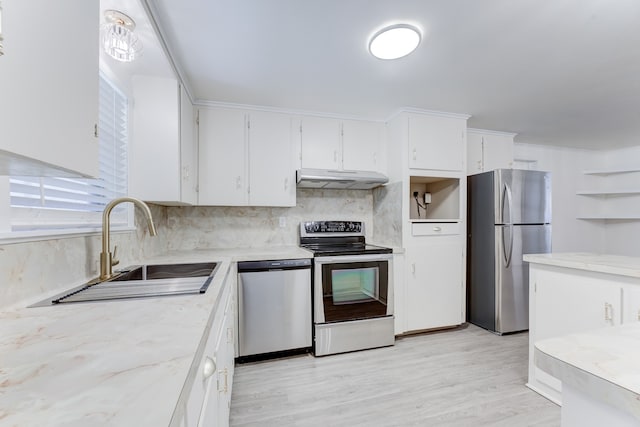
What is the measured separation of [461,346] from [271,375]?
1.72 meters

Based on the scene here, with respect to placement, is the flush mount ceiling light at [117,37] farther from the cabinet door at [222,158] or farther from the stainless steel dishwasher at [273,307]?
the stainless steel dishwasher at [273,307]

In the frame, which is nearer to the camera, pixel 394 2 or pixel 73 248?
pixel 73 248

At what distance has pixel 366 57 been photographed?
1795 mm

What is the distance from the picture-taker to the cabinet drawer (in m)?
2.69

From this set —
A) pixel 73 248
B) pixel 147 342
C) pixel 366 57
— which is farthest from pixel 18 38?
pixel 366 57

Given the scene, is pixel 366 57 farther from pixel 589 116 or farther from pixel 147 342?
pixel 589 116

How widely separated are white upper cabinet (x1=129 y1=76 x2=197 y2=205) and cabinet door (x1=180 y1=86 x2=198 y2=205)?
6 centimetres

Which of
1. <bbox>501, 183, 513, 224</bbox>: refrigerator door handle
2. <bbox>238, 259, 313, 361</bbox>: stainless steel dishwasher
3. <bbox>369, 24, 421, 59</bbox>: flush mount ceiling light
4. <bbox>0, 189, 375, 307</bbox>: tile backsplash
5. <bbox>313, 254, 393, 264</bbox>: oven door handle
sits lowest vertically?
<bbox>238, 259, 313, 361</bbox>: stainless steel dishwasher

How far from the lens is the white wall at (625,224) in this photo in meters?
4.04

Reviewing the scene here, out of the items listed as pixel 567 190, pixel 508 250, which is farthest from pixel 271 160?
pixel 567 190

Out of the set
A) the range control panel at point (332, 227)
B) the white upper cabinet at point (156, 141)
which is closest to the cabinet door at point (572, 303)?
the range control panel at point (332, 227)

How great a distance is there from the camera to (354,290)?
97.0 inches

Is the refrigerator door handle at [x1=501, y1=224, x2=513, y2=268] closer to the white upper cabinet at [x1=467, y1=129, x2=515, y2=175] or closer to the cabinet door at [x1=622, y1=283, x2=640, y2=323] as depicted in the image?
the white upper cabinet at [x1=467, y1=129, x2=515, y2=175]

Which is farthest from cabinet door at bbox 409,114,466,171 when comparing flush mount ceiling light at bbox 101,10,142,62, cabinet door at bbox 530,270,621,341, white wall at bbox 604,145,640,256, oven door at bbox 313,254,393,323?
white wall at bbox 604,145,640,256
